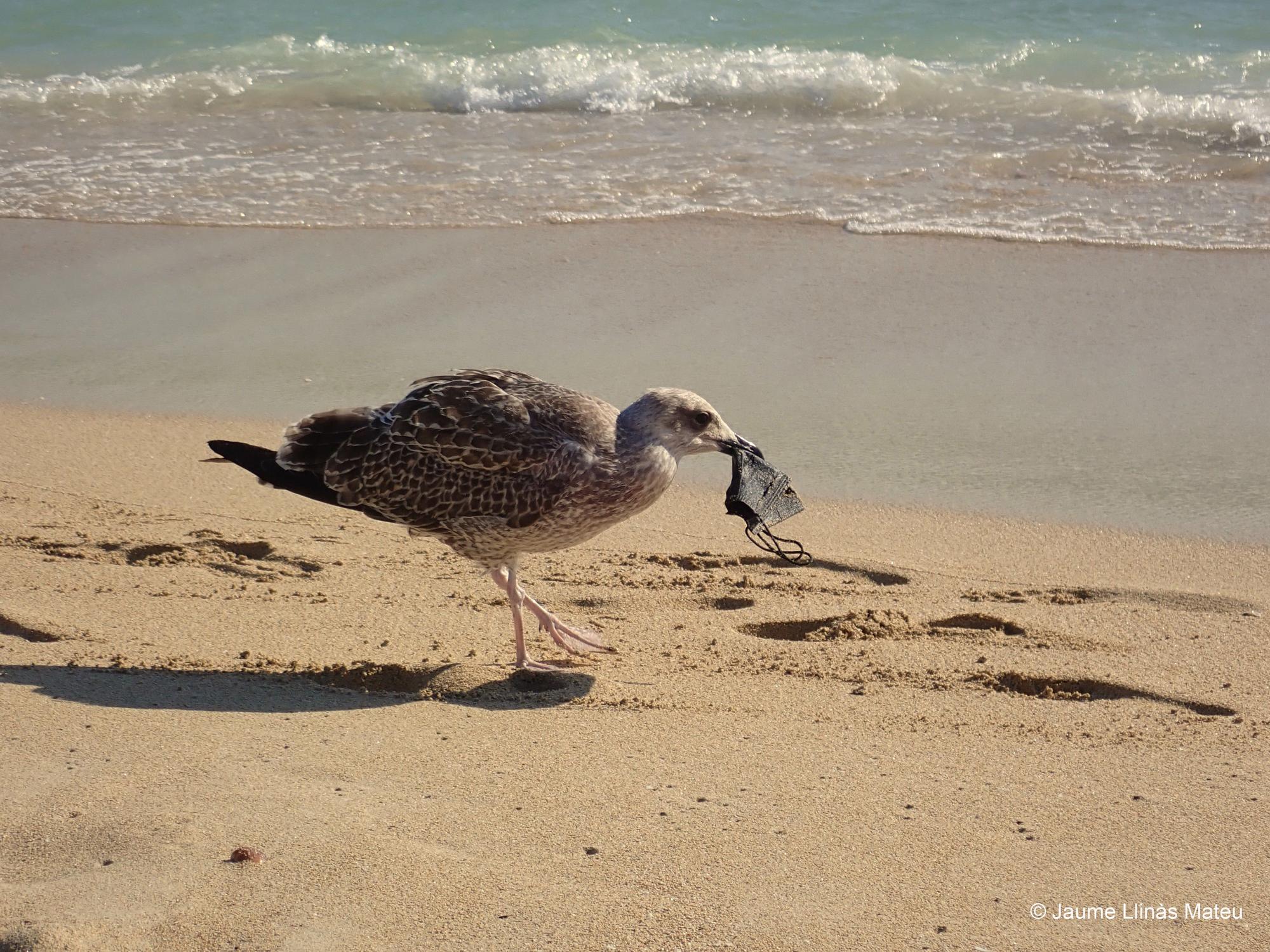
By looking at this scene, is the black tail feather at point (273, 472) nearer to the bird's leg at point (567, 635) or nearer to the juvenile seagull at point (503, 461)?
the juvenile seagull at point (503, 461)

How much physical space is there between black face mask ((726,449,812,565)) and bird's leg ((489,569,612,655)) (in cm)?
66

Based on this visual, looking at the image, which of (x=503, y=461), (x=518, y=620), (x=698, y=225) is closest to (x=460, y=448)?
(x=503, y=461)

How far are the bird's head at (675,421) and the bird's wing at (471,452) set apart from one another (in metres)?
0.11

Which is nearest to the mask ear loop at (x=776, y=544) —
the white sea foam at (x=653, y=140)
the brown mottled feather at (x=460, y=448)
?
the brown mottled feather at (x=460, y=448)

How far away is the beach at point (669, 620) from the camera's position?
3.17 m

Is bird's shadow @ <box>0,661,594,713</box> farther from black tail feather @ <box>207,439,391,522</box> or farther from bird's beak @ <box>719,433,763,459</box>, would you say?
bird's beak @ <box>719,433,763,459</box>

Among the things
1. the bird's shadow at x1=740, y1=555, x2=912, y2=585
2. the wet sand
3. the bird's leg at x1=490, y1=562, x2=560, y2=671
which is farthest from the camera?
the wet sand

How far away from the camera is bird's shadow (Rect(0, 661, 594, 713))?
416 cm

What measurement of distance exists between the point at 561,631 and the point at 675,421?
0.83 meters

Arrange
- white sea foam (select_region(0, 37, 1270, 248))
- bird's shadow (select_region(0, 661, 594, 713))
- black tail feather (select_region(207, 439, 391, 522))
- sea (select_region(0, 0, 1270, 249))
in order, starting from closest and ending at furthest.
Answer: bird's shadow (select_region(0, 661, 594, 713)), black tail feather (select_region(207, 439, 391, 522)), white sea foam (select_region(0, 37, 1270, 248)), sea (select_region(0, 0, 1270, 249))

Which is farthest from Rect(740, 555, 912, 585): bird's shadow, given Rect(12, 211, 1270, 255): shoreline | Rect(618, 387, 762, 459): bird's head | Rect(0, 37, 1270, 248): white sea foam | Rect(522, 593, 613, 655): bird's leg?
Rect(0, 37, 1270, 248): white sea foam

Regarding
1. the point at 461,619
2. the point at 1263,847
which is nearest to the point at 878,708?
the point at 1263,847

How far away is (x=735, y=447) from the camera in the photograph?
4938 millimetres

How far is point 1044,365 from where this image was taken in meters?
7.17
